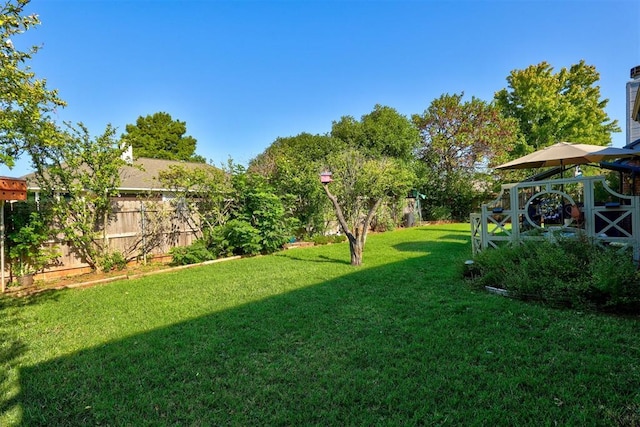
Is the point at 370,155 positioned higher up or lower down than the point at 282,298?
higher up

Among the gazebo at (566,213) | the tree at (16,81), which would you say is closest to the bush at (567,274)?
the gazebo at (566,213)

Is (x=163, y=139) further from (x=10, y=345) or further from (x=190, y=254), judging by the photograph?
(x=10, y=345)

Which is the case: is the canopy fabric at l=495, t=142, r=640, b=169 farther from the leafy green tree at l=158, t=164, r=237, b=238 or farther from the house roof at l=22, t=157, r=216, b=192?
the house roof at l=22, t=157, r=216, b=192

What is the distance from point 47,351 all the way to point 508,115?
2718cm

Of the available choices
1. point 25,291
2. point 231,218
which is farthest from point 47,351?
point 231,218

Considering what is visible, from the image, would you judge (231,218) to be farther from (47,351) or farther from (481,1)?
(481,1)

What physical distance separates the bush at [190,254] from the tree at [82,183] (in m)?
1.50

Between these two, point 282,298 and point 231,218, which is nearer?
point 282,298

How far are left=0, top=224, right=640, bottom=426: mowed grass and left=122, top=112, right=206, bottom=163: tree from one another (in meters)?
25.4

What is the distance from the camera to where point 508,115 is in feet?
77.2

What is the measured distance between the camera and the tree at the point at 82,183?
689 centimetres

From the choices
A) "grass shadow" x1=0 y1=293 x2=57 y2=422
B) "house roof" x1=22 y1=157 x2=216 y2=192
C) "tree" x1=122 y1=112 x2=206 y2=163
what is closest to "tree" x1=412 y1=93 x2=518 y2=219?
"house roof" x1=22 y1=157 x2=216 y2=192

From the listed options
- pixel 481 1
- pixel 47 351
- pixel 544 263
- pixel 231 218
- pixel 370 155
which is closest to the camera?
pixel 47 351

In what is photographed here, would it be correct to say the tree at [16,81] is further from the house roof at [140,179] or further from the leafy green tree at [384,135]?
the leafy green tree at [384,135]
